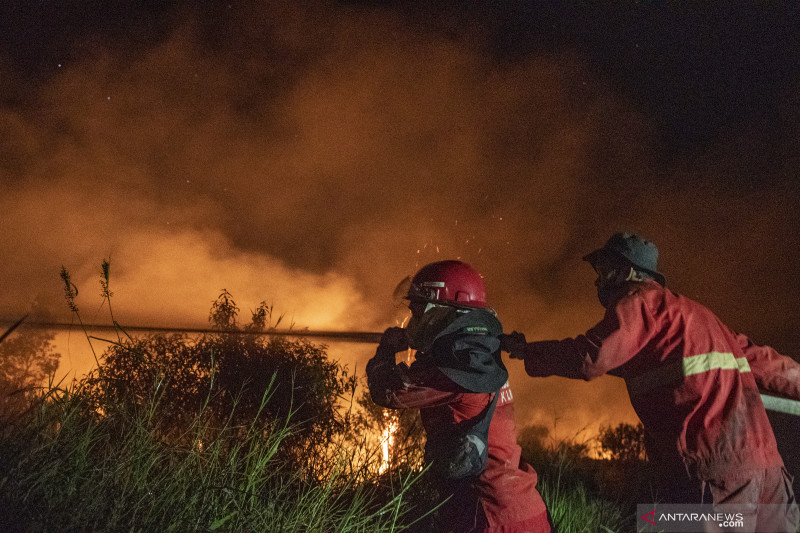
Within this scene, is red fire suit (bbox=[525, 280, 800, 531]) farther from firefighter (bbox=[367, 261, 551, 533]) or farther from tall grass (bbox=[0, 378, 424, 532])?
tall grass (bbox=[0, 378, 424, 532])

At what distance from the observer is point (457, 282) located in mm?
3143

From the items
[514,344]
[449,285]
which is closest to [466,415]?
[514,344]

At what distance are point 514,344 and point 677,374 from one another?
0.88m

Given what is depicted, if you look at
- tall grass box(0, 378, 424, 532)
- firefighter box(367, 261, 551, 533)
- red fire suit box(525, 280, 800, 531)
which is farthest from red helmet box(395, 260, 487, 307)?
tall grass box(0, 378, 424, 532)

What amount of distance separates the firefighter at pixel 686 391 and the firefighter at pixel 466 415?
398 mm

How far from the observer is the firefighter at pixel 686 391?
8.71 feet

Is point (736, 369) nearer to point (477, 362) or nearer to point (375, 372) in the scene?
point (477, 362)

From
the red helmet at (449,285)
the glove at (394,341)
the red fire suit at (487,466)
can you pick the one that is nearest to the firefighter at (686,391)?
the red helmet at (449,285)

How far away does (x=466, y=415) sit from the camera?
2.64m

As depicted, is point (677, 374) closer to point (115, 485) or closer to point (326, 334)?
point (326, 334)

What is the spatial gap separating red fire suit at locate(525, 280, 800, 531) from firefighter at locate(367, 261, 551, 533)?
41 centimetres

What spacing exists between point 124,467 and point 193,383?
1788 mm

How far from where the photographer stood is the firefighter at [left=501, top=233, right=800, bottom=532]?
8.71 feet

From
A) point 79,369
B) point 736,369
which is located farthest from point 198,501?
point 736,369
